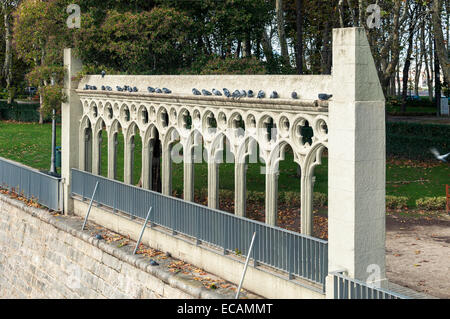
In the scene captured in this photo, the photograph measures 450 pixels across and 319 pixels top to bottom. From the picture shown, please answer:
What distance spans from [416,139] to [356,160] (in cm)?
2232

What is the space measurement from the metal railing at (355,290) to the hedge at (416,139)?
21863 millimetres

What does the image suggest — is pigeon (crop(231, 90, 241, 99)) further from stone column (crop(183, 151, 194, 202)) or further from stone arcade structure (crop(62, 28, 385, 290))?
stone column (crop(183, 151, 194, 202))

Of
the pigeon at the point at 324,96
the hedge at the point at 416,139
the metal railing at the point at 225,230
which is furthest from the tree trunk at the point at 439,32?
the pigeon at the point at 324,96

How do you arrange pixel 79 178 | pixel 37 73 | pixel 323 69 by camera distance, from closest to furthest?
pixel 79 178
pixel 37 73
pixel 323 69

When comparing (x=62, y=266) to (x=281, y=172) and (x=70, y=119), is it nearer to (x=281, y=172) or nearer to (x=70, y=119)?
(x=70, y=119)

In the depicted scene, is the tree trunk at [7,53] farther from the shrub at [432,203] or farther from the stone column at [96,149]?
the shrub at [432,203]

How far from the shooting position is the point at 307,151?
30.2 ft

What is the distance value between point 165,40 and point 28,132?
2301 centimetres

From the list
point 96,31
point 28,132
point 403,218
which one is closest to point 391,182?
point 403,218

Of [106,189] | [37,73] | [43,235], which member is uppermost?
[37,73]

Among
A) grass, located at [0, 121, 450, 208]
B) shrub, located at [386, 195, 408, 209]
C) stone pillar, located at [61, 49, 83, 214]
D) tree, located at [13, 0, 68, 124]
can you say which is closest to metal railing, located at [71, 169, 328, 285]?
stone pillar, located at [61, 49, 83, 214]

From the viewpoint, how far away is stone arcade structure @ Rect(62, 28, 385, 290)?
8.21m

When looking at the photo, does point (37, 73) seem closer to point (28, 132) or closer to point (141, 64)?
point (141, 64)

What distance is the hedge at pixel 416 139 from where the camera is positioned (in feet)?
94.9
